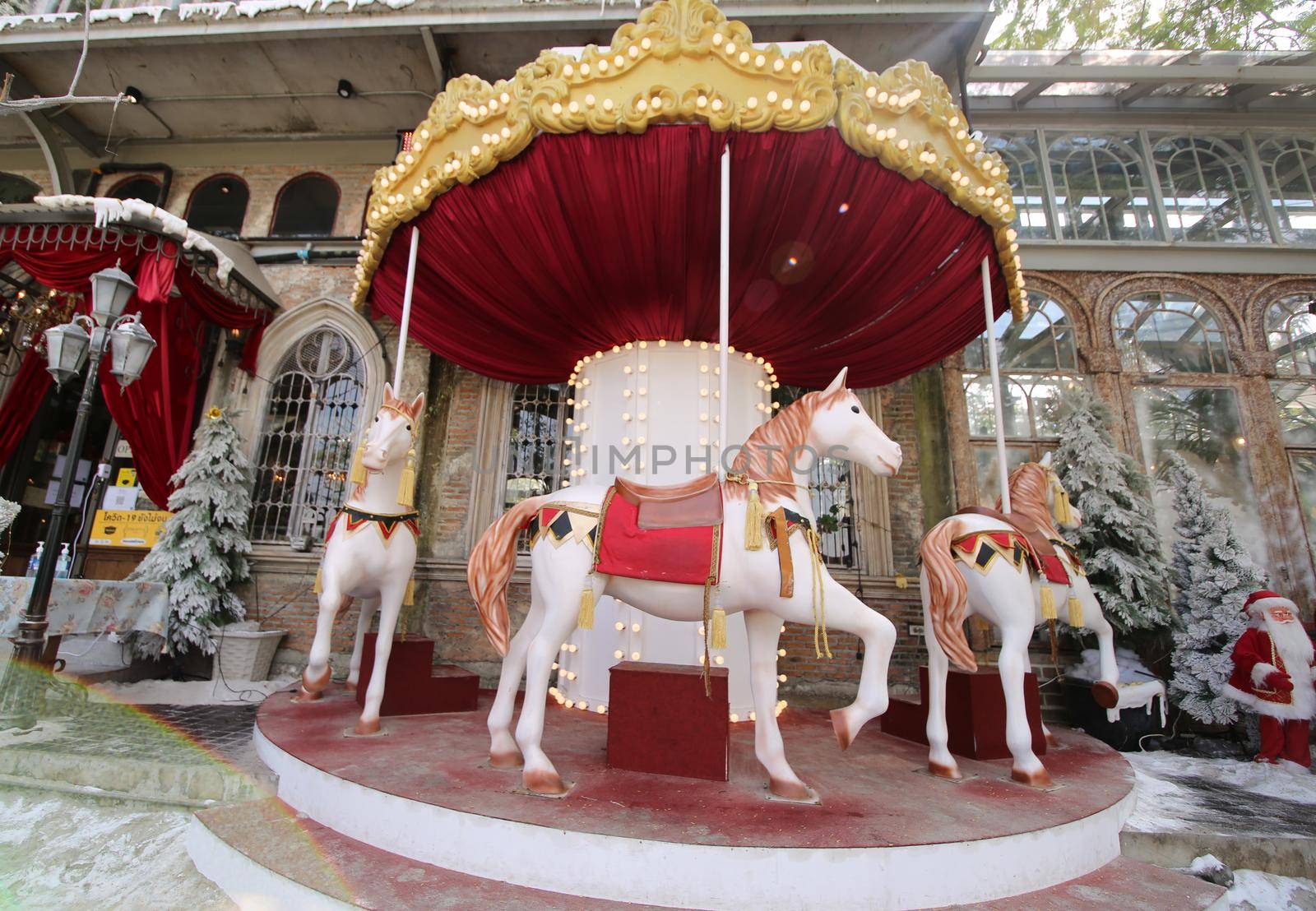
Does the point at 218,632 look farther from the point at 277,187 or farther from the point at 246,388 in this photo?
the point at 277,187

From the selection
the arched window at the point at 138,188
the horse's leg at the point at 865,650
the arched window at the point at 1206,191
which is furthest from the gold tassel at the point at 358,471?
the arched window at the point at 1206,191

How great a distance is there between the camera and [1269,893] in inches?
120

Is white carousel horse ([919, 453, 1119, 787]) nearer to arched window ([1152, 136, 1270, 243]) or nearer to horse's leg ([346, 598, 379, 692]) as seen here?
horse's leg ([346, 598, 379, 692])

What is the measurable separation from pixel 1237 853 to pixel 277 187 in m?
11.4

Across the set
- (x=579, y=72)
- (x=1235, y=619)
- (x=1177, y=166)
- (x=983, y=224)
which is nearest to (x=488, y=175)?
(x=579, y=72)

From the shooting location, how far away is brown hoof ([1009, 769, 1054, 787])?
11.3 ft

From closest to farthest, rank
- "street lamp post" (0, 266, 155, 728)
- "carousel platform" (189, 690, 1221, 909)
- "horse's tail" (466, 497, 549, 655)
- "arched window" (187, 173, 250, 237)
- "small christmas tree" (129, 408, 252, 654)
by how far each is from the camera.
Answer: "carousel platform" (189, 690, 1221, 909), "horse's tail" (466, 497, 549, 655), "street lamp post" (0, 266, 155, 728), "small christmas tree" (129, 408, 252, 654), "arched window" (187, 173, 250, 237)

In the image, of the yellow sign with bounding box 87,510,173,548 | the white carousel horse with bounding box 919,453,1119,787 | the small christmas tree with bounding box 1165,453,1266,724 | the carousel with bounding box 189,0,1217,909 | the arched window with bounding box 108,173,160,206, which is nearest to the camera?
the carousel with bounding box 189,0,1217,909

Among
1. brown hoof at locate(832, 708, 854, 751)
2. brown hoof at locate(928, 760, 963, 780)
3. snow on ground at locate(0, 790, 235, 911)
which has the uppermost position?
brown hoof at locate(832, 708, 854, 751)

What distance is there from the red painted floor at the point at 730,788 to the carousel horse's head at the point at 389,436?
1.79 metres

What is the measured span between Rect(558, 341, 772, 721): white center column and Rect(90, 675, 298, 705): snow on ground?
3.08m

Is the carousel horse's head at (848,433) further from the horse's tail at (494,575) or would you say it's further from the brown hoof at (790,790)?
the horse's tail at (494,575)

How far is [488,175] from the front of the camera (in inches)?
164

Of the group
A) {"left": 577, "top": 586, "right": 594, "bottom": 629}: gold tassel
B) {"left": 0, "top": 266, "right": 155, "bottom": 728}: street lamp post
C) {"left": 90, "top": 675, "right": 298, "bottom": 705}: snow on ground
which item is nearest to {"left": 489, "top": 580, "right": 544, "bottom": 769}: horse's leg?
{"left": 577, "top": 586, "right": 594, "bottom": 629}: gold tassel
